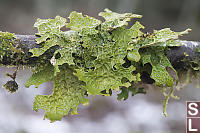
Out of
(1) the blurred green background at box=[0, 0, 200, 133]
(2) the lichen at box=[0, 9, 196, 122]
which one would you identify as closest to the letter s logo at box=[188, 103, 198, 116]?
(1) the blurred green background at box=[0, 0, 200, 133]

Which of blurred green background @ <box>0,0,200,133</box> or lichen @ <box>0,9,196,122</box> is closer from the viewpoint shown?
lichen @ <box>0,9,196,122</box>

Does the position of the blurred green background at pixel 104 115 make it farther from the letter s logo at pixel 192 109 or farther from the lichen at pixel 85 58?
the lichen at pixel 85 58

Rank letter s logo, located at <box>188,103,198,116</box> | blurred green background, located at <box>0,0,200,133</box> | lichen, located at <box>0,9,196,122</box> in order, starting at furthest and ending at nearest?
blurred green background, located at <box>0,0,200,133</box> < letter s logo, located at <box>188,103,198,116</box> < lichen, located at <box>0,9,196,122</box>

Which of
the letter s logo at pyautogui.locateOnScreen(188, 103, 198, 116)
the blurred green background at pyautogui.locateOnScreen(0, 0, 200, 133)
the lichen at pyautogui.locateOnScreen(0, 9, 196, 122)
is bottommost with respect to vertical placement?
the blurred green background at pyautogui.locateOnScreen(0, 0, 200, 133)

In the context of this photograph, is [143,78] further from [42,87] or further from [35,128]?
[42,87]

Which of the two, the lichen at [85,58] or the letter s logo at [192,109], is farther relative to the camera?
the letter s logo at [192,109]

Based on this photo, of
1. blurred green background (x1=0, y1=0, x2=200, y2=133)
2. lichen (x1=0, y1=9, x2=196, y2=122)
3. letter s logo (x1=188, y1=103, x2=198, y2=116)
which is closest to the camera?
lichen (x1=0, y1=9, x2=196, y2=122)

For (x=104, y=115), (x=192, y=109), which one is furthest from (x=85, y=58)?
(x=104, y=115)

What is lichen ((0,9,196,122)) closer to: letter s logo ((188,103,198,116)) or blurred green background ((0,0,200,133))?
letter s logo ((188,103,198,116))

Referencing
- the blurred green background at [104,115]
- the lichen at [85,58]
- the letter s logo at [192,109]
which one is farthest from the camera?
the blurred green background at [104,115]

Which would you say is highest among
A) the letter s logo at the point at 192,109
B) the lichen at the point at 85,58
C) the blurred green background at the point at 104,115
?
the lichen at the point at 85,58

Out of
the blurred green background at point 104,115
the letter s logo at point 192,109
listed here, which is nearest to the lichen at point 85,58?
the letter s logo at point 192,109

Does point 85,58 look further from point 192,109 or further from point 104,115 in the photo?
point 104,115

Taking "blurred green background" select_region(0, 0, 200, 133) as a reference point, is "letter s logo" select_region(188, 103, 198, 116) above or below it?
above
